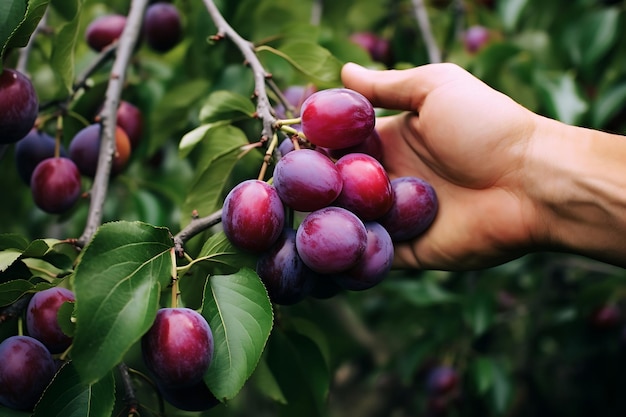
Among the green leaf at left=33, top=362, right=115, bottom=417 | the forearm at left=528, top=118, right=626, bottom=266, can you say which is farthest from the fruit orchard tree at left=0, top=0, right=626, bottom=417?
the forearm at left=528, top=118, right=626, bottom=266

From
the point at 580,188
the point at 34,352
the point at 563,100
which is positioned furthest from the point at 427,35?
the point at 34,352

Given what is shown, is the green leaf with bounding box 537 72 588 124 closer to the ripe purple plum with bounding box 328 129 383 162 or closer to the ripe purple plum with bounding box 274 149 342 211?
the ripe purple plum with bounding box 328 129 383 162

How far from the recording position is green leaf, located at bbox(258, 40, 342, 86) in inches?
39.4

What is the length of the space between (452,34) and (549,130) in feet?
2.07

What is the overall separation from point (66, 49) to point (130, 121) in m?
0.26

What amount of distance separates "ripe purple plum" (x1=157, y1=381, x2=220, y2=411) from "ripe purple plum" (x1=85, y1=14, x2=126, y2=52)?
0.82 m

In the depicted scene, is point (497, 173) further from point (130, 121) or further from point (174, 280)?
point (130, 121)

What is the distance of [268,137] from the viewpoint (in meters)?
0.81

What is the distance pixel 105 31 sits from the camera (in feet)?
4.17

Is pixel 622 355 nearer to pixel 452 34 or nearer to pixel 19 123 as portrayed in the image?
pixel 452 34

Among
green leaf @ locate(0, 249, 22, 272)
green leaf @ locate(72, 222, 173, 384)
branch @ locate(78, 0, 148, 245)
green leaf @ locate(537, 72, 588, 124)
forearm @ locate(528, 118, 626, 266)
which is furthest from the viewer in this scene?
green leaf @ locate(537, 72, 588, 124)

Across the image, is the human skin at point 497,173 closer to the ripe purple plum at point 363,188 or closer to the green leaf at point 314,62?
the green leaf at point 314,62

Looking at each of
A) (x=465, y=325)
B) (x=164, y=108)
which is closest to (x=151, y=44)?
(x=164, y=108)

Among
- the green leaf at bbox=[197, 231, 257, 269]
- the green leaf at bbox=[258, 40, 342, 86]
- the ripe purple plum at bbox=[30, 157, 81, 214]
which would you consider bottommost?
the ripe purple plum at bbox=[30, 157, 81, 214]
